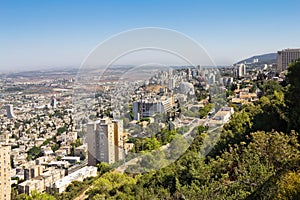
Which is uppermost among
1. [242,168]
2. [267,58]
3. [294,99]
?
[267,58]

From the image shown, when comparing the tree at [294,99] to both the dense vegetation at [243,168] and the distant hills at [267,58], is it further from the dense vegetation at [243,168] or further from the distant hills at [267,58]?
the distant hills at [267,58]

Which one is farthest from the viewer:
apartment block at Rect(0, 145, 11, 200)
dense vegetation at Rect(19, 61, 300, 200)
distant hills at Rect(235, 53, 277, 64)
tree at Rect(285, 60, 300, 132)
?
distant hills at Rect(235, 53, 277, 64)

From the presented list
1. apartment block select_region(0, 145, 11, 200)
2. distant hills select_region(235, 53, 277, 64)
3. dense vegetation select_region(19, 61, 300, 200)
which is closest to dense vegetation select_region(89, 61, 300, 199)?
dense vegetation select_region(19, 61, 300, 200)

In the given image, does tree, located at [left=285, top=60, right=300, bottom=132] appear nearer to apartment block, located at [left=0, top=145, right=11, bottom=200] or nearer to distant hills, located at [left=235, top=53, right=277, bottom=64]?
apartment block, located at [left=0, top=145, right=11, bottom=200]

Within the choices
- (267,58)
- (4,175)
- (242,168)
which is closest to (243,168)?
(242,168)

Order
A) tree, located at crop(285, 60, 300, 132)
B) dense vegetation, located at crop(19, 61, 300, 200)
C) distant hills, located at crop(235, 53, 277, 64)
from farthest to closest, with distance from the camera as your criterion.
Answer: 1. distant hills, located at crop(235, 53, 277, 64)
2. tree, located at crop(285, 60, 300, 132)
3. dense vegetation, located at crop(19, 61, 300, 200)

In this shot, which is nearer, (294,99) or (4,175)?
(294,99)

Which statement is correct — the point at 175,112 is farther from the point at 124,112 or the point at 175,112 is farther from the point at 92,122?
the point at 92,122

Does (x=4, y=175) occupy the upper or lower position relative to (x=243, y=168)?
lower

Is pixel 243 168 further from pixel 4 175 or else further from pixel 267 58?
pixel 267 58

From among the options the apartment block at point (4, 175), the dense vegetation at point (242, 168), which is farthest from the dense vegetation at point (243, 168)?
the apartment block at point (4, 175)

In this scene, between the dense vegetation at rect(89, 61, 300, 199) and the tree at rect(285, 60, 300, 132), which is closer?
the dense vegetation at rect(89, 61, 300, 199)
